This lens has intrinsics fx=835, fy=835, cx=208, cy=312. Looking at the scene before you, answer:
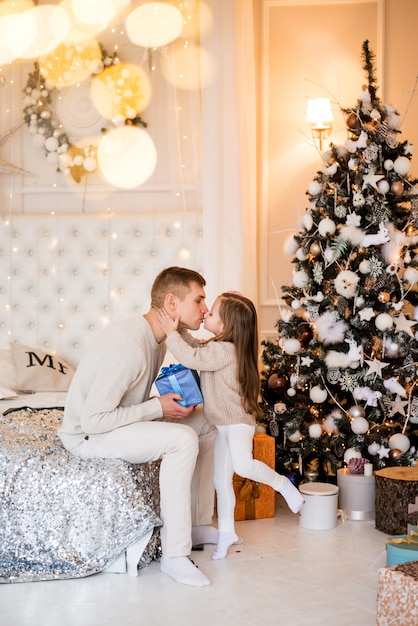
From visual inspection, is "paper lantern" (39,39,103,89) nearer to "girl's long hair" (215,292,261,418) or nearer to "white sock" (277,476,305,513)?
"girl's long hair" (215,292,261,418)

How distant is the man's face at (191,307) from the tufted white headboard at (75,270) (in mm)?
1585

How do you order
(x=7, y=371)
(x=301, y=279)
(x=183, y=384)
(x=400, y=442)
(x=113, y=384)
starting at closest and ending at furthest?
(x=113, y=384)
(x=183, y=384)
(x=400, y=442)
(x=301, y=279)
(x=7, y=371)

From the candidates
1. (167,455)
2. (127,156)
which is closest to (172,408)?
(167,455)

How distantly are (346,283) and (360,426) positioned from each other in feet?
2.42

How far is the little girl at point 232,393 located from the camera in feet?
12.0

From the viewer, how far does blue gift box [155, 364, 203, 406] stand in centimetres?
354

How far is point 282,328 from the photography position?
452 centimetres

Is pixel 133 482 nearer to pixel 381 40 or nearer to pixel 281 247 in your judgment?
pixel 281 247

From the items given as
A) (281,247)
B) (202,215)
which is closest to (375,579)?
(202,215)

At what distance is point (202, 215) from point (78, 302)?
38.3 inches

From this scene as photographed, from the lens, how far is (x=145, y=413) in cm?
338

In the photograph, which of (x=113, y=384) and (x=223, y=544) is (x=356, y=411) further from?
(x=113, y=384)

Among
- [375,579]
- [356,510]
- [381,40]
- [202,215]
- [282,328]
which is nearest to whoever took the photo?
[375,579]

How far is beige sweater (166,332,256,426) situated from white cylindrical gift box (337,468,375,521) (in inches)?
30.7
